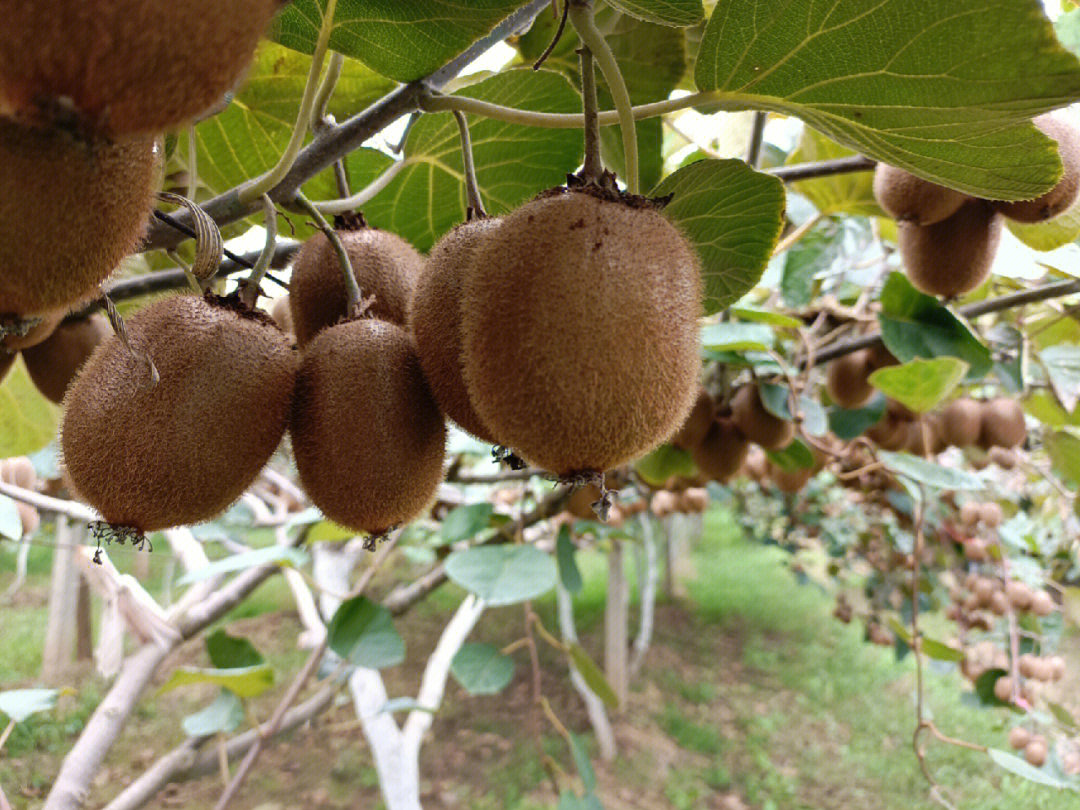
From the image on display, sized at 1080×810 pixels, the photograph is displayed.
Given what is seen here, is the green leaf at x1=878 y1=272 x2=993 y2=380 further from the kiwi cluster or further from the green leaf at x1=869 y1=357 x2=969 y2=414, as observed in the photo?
the kiwi cluster

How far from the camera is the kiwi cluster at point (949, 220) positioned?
33.1 inches

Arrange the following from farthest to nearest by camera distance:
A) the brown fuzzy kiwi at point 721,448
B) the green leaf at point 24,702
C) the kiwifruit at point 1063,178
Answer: the brown fuzzy kiwi at point 721,448 < the green leaf at point 24,702 < the kiwifruit at point 1063,178

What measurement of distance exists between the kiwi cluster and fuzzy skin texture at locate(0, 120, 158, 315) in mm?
824

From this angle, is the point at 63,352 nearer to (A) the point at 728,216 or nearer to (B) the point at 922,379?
(A) the point at 728,216

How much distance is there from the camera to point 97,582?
179cm

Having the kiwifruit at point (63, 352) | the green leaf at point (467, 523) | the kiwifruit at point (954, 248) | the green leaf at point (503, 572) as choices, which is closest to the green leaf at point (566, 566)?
the green leaf at point (467, 523)

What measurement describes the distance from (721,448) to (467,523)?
0.57 metres

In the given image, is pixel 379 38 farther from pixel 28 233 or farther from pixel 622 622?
pixel 622 622

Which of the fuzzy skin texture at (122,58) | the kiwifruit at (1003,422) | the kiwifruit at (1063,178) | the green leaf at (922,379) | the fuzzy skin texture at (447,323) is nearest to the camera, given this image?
the fuzzy skin texture at (122,58)

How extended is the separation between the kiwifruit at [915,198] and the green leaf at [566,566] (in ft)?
4.23

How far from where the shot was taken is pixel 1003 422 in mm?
1933

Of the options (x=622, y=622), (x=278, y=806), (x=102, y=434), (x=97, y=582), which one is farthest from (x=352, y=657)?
(x=622, y=622)

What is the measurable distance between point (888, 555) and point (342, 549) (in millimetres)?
2991

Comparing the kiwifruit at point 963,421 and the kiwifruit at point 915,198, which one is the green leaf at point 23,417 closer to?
the kiwifruit at point 915,198
